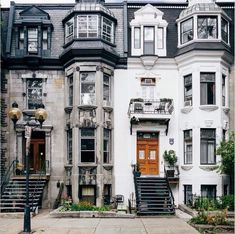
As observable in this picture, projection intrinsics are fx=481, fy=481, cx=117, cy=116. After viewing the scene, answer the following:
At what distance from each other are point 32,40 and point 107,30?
14.1ft

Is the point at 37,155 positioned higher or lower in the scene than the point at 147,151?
lower

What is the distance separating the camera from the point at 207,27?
26219 mm

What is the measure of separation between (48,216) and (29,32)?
11.0 m

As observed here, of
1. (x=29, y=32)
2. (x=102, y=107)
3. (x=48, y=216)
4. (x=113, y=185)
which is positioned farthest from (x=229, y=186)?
(x=29, y=32)

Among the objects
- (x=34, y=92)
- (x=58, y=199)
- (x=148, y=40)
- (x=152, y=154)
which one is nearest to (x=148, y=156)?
(x=152, y=154)

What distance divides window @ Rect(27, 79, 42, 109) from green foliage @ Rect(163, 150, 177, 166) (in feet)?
24.9

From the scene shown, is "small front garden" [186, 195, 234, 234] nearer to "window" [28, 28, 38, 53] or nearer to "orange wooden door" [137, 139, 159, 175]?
"orange wooden door" [137, 139, 159, 175]

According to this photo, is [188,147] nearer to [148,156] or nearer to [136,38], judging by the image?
[148,156]

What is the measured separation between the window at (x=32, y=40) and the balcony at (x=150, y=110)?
630cm

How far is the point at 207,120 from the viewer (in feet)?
83.8

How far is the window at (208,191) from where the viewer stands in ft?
82.5

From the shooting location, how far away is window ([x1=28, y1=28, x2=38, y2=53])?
26969mm

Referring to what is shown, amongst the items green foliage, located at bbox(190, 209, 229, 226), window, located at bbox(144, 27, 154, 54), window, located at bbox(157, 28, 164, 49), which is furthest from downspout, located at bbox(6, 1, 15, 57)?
green foliage, located at bbox(190, 209, 229, 226)

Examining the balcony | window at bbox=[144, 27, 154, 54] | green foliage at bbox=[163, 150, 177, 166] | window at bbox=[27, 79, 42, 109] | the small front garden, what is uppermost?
window at bbox=[144, 27, 154, 54]
